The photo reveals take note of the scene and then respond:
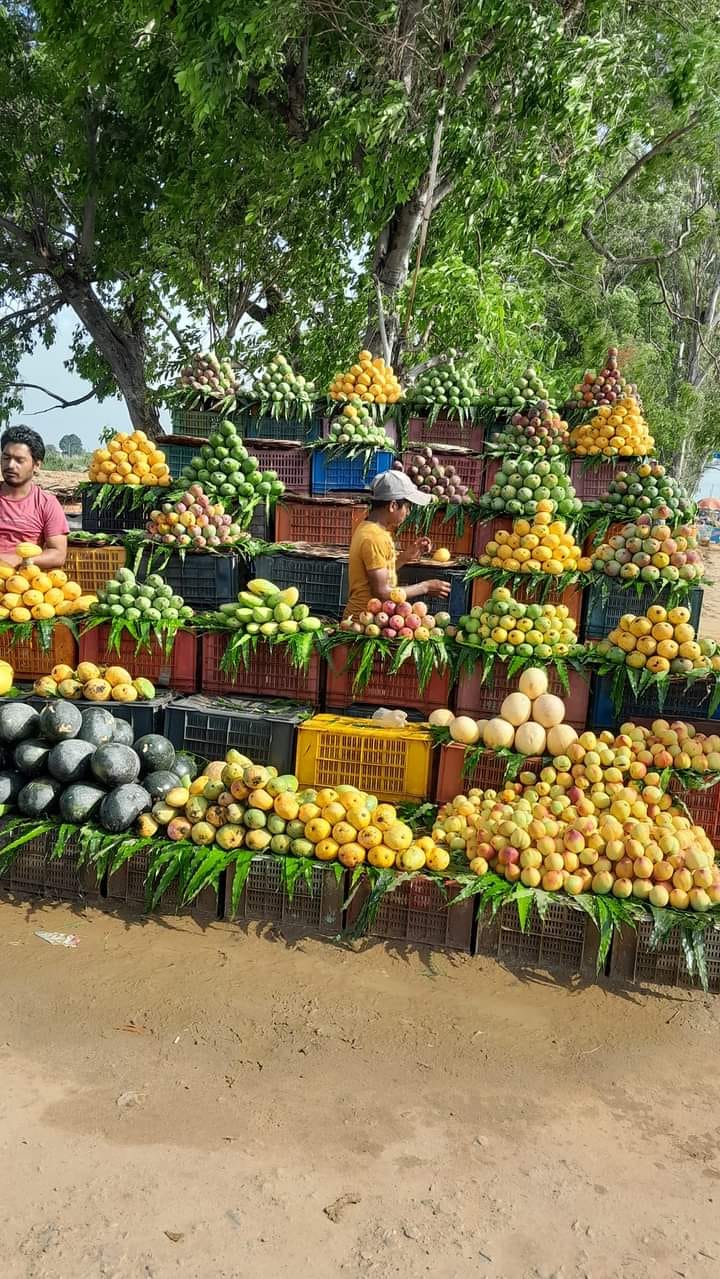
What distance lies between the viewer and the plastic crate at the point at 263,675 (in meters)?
5.64

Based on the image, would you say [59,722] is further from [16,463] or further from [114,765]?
[16,463]

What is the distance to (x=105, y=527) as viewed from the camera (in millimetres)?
8281

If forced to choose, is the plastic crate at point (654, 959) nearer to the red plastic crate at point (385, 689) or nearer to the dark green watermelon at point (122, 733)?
the red plastic crate at point (385, 689)

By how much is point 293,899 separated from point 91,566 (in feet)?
12.3

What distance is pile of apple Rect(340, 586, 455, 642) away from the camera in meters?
5.36

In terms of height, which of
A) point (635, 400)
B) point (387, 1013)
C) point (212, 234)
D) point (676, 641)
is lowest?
point (387, 1013)

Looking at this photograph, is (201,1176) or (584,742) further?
(584,742)

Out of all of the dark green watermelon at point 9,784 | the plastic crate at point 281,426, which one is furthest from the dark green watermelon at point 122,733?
the plastic crate at point 281,426

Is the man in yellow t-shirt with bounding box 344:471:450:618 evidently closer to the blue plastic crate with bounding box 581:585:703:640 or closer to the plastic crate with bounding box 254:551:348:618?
the plastic crate with bounding box 254:551:348:618

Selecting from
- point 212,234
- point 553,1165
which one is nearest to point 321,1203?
point 553,1165

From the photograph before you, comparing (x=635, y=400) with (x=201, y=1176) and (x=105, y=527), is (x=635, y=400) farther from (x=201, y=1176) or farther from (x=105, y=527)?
(x=201, y=1176)

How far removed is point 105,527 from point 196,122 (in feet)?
19.0

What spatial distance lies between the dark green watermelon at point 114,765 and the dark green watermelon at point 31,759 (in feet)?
1.07

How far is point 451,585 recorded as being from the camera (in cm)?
691
